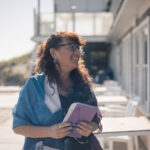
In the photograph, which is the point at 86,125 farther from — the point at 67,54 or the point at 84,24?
the point at 84,24

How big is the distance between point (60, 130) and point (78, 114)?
0.50 ft

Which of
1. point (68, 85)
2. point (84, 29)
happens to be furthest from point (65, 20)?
point (68, 85)

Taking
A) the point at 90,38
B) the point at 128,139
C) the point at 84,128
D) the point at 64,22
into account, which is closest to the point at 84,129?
the point at 84,128

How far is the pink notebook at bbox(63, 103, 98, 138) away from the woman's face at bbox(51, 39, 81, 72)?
360mm

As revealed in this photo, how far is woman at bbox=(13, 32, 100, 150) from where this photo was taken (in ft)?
5.68

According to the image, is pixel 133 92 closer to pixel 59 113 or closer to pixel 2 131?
pixel 2 131

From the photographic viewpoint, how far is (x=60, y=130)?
1.69 meters

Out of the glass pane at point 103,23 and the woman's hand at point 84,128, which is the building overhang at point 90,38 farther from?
the woman's hand at point 84,128

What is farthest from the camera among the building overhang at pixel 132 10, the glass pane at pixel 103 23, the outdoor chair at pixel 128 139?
the glass pane at pixel 103 23

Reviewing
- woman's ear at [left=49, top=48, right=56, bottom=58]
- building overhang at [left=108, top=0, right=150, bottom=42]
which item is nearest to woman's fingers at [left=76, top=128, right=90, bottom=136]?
woman's ear at [left=49, top=48, right=56, bottom=58]

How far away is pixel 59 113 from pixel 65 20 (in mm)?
12835

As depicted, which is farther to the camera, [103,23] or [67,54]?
[103,23]

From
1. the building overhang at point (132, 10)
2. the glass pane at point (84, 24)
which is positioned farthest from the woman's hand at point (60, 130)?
the glass pane at point (84, 24)

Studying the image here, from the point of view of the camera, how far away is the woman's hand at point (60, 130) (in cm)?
169
